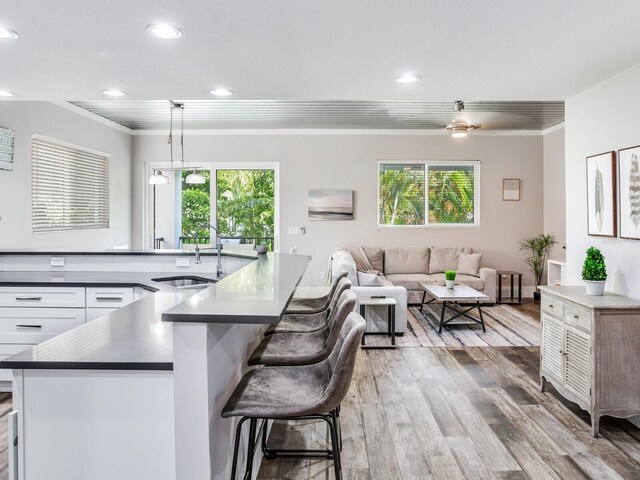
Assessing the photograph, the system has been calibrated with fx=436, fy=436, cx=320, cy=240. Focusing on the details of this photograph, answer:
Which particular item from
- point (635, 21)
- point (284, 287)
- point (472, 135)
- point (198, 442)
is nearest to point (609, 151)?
point (635, 21)

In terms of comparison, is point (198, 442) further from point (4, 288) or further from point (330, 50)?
point (4, 288)

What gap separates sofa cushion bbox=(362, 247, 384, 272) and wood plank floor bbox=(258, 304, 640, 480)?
323cm

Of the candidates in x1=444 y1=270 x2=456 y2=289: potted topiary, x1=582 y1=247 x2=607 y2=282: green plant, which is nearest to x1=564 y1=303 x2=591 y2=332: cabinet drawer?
x1=582 y1=247 x2=607 y2=282: green plant

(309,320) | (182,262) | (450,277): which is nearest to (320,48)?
(309,320)

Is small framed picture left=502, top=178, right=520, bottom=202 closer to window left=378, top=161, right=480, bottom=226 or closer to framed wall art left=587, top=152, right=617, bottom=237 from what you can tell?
window left=378, top=161, right=480, bottom=226

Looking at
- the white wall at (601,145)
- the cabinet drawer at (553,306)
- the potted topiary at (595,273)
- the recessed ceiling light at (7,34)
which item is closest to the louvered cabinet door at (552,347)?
the cabinet drawer at (553,306)

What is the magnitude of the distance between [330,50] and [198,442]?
7.08ft

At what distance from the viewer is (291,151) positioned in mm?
7293

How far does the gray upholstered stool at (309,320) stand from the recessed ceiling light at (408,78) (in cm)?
148

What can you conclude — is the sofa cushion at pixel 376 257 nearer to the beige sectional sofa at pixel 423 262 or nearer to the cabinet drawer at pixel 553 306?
the beige sectional sofa at pixel 423 262

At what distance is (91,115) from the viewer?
239 inches

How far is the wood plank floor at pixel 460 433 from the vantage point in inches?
91.7

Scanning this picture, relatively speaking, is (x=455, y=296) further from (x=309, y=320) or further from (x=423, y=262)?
(x=309, y=320)

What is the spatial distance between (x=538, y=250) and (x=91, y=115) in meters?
7.12
